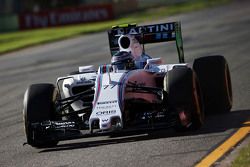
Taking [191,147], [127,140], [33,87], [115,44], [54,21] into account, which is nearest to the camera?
[191,147]

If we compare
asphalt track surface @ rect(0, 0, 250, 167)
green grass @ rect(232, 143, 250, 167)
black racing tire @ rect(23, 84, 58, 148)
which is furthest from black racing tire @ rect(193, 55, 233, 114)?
green grass @ rect(232, 143, 250, 167)

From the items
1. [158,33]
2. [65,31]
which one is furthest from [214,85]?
[65,31]

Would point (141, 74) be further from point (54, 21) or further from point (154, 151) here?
point (54, 21)

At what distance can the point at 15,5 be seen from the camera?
2496 inches

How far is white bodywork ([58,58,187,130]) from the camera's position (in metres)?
10.4

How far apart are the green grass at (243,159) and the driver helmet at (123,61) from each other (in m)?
3.38

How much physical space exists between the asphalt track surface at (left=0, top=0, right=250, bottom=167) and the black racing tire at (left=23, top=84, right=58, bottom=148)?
15 cm

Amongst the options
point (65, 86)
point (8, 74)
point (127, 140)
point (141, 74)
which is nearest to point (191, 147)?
point (127, 140)

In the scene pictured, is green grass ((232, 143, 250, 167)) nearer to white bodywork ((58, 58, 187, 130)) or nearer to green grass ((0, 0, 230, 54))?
white bodywork ((58, 58, 187, 130))

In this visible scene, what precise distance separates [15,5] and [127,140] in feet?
177

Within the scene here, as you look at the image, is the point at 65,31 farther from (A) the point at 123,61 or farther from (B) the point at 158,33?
(A) the point at 123,61

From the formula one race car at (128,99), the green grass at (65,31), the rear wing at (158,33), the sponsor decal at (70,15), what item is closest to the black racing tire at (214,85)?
the formula one race car at (128,99)

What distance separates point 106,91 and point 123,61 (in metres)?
0.96

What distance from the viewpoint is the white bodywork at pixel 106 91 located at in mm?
10406
